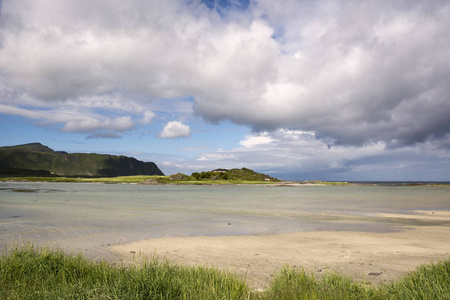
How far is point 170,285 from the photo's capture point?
6348 millimetres

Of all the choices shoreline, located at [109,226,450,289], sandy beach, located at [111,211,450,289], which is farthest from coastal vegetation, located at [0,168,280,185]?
sandy beach, located at [111,211,450,289]

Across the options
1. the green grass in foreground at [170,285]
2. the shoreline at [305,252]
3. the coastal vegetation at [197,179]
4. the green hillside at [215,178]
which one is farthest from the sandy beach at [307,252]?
the green hillside at [215,178]

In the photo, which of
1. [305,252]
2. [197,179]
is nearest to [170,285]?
[305,252]

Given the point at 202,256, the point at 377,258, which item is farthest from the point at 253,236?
the point at 377,258

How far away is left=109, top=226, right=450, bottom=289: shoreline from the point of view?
935cm

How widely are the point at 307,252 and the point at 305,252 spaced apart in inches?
3.1

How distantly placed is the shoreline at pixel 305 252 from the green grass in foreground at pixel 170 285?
1044mm

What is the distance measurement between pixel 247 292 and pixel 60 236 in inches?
508

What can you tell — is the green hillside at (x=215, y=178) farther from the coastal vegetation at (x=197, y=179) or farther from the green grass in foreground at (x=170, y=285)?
the green grass in foreground at (x=170, y=285)

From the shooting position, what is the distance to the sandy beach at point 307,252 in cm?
941

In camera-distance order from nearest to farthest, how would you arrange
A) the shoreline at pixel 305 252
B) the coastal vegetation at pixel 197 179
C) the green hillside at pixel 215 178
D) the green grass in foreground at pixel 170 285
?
the green grass in foreground at pixel 170 285, the shoreline at pixel 305 252, the coastal vegetation at pixel 197 179, the green hillside at pixel 215 178

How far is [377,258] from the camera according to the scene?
435 inches

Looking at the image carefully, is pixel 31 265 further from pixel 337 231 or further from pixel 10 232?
pixel 337 231

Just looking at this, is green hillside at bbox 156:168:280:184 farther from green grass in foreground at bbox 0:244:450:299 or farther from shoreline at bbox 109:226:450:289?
green grass in foreground at bbox 0:244:450:299
